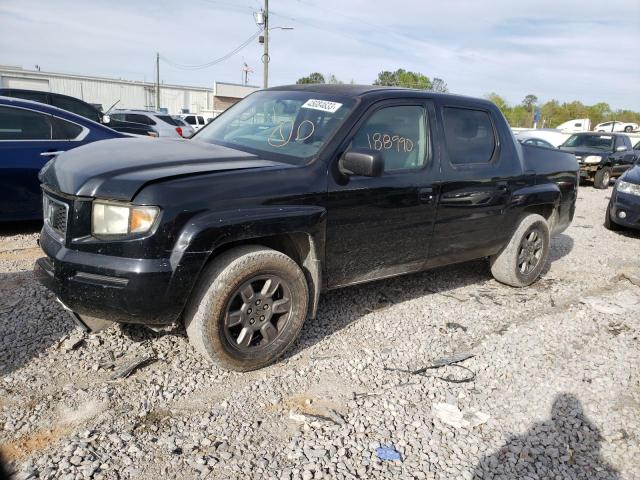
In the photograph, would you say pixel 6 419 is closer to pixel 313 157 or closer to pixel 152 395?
pixel 152 395

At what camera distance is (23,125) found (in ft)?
18.8

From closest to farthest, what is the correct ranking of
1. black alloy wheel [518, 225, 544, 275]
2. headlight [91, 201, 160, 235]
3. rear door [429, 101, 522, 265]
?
headlight [91, 201, 160, 235] < rear door [429, 101, 522, 265] < black alloy wheel [518, 225, 544, 275]

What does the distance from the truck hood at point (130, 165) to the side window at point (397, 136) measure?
74cm

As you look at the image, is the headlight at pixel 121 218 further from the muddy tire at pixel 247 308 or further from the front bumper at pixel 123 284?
the muddy tire at pixel 247 308

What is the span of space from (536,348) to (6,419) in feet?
11.8

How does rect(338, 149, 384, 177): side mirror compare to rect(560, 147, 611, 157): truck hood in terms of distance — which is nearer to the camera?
rect(338, 149, 384, 177): side mirror

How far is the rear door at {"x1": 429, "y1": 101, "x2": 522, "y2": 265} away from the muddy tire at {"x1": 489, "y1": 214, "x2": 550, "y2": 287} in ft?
0.59

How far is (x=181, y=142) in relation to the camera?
381 cm

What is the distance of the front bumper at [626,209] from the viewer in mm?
8133

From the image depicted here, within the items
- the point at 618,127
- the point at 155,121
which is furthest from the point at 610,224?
the point at 618,127

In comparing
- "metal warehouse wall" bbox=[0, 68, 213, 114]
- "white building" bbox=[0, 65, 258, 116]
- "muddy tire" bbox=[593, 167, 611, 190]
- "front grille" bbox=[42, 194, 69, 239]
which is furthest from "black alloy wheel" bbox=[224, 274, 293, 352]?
"white building" bbox=[0, 65, 258, 116]

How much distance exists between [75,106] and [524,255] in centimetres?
870

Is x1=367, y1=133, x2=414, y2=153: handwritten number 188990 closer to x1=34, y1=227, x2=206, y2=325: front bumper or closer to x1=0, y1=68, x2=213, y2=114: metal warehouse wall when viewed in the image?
x1=34, y1=227, x2=206, y2=325: front bumper

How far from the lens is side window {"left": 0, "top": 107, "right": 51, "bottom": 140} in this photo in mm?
5613
